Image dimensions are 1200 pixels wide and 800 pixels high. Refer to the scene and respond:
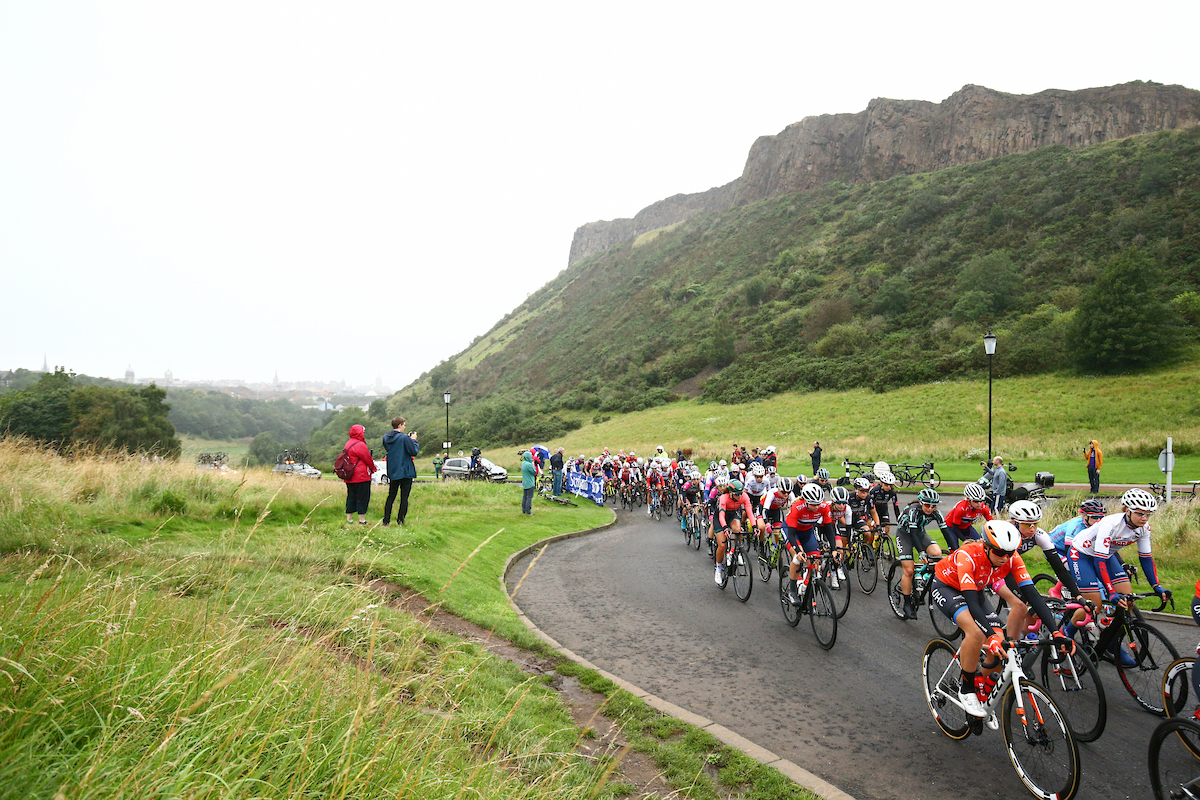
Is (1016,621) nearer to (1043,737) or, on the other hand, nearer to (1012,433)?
(1043,737)

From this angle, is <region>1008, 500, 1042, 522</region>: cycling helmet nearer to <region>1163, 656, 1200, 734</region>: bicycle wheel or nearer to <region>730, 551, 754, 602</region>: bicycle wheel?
<region>1163, 656, 1200, 734</region>: bicycle wheel

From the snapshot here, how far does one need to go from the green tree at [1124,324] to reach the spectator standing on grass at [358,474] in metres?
48.6

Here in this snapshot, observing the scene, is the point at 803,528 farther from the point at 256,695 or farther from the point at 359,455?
the point at 256,695

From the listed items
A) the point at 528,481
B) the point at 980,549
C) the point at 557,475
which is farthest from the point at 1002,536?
the point at 557,475

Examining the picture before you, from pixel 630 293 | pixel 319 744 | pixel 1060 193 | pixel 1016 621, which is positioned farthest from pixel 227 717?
pixel 630 293

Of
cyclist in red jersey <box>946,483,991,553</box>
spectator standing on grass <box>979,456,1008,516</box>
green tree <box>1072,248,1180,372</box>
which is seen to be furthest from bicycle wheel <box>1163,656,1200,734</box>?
green tree <box>1072,248,1180,372</box>

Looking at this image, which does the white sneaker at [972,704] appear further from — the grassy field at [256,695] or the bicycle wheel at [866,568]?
the bicycle wheel at [866,568]

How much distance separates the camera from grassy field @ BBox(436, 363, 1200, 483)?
2702cm

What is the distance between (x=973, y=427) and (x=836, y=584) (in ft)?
109

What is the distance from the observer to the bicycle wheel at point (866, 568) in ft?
36.4

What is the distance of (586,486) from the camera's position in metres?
27.5

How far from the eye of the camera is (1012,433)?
3419cm

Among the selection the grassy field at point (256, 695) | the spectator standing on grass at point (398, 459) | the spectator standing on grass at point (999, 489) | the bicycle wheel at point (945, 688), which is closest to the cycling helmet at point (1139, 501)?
the bicycle wheel at point (945, 688)

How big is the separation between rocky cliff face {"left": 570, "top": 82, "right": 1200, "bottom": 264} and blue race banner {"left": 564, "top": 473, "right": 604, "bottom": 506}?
9404cm
